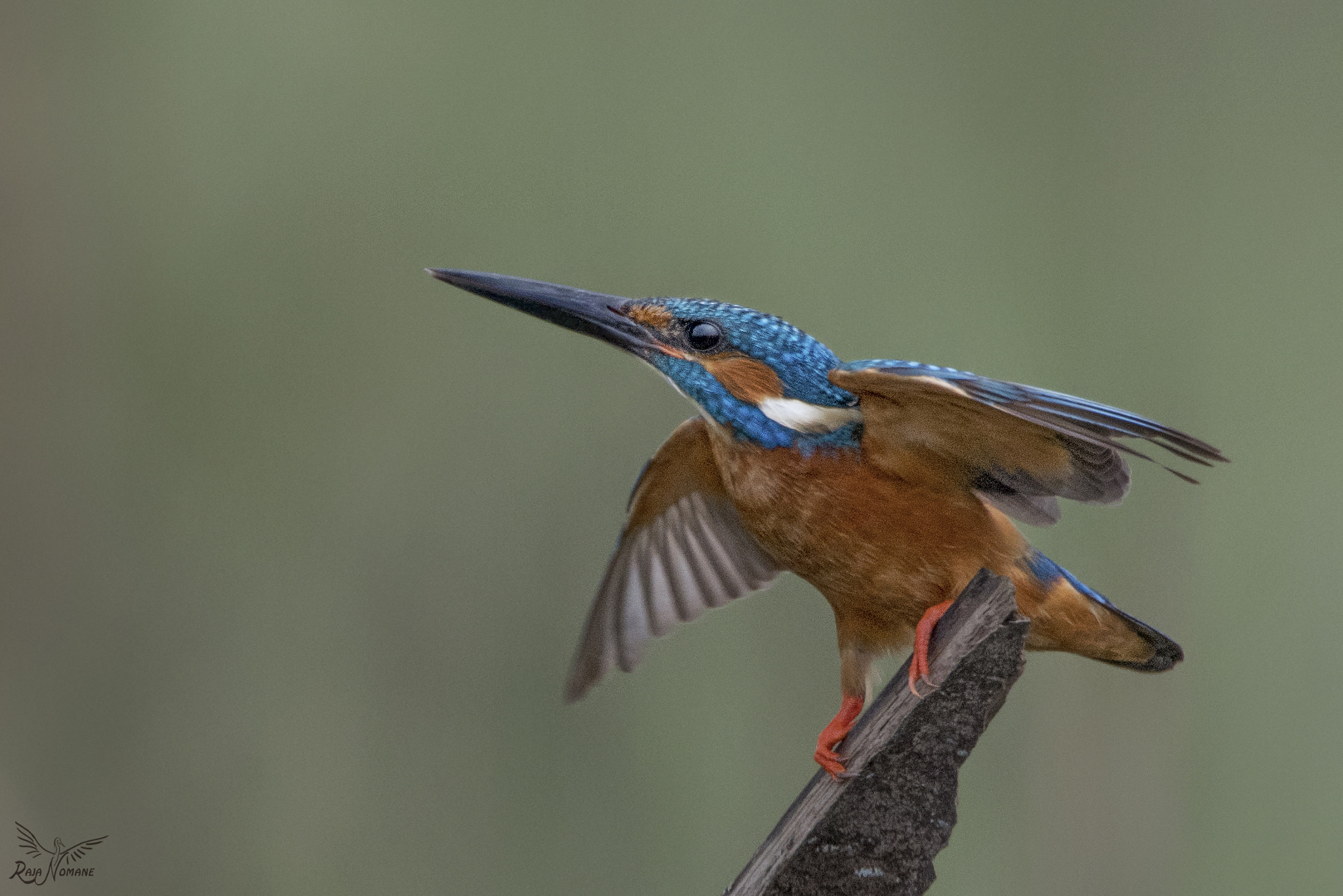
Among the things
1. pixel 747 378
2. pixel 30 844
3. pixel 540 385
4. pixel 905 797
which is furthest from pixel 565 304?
pixel 30 844

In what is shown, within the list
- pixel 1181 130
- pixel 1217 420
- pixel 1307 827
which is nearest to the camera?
pixel 1307 827

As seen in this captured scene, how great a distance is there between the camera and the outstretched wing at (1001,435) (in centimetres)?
113

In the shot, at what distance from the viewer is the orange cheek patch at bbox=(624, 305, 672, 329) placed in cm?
150

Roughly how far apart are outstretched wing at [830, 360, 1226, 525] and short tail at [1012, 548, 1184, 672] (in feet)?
0.24

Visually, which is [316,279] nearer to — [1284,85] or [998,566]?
[998,566]

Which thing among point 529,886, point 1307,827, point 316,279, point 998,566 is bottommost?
point 529,886

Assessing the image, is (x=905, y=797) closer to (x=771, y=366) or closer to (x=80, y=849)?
(x=771, y=366)

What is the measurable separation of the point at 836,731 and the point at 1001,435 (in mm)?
432

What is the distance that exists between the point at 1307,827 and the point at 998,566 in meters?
0.97

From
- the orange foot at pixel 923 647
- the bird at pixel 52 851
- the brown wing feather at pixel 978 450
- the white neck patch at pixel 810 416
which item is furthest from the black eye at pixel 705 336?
the bird at pixel 52 851

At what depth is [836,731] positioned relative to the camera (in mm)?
1479

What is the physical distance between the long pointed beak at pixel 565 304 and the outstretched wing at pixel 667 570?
259mm

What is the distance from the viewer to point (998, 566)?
145cm

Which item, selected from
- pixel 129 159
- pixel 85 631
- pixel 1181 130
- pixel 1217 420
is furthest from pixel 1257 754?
pixel 129 159
